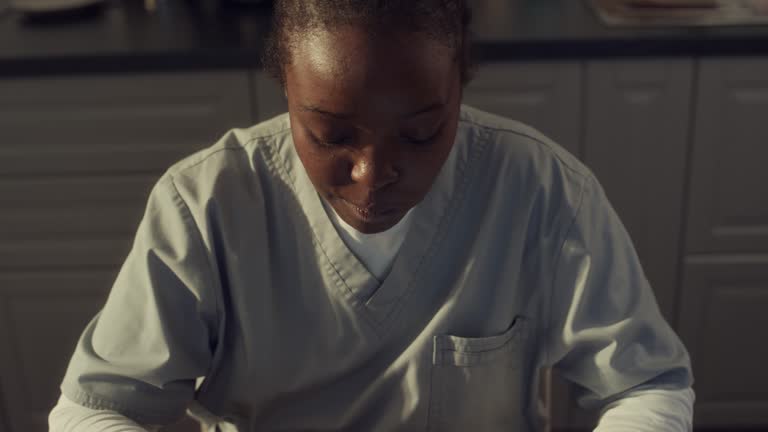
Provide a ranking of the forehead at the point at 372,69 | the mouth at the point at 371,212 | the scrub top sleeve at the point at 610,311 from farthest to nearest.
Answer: the scrub top sleeve at the point at 610,311, the mouth at the point at 371,212, the forehead at the point at 372,69

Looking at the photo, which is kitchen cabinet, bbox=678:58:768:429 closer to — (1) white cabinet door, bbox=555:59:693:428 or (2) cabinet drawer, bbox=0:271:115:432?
(1) white cabinet door, bbox=555:59:693:428

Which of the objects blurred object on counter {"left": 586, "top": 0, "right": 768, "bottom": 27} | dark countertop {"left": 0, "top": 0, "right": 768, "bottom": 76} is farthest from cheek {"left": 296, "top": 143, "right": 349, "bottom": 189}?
blurred object on counter {"left": 586, "top": 0, "right": 768, "bottom": 27}

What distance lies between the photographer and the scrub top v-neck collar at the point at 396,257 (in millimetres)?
979

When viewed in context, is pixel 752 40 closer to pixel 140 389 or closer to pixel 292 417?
pixel 292 417

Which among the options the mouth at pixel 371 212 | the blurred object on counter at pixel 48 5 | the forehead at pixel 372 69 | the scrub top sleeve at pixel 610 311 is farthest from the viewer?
the blurred object on counter at pixel 48 5

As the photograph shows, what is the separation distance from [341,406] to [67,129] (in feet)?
3.34

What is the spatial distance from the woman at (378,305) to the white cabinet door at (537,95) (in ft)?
2.45

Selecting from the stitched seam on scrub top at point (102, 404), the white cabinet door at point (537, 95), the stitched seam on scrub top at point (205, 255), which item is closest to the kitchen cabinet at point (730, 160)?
the white cabinet door at point (537, 95)

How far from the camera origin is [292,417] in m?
1.01

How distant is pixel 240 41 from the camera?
5.78ft

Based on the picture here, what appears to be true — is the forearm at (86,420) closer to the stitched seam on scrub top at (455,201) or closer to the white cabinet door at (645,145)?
the stitched seam on scrub top at (455,201)

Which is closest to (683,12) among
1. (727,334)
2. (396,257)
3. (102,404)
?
(727,334)

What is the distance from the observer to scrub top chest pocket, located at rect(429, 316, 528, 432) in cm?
98

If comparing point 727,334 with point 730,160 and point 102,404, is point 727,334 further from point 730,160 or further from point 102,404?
point 102,404
